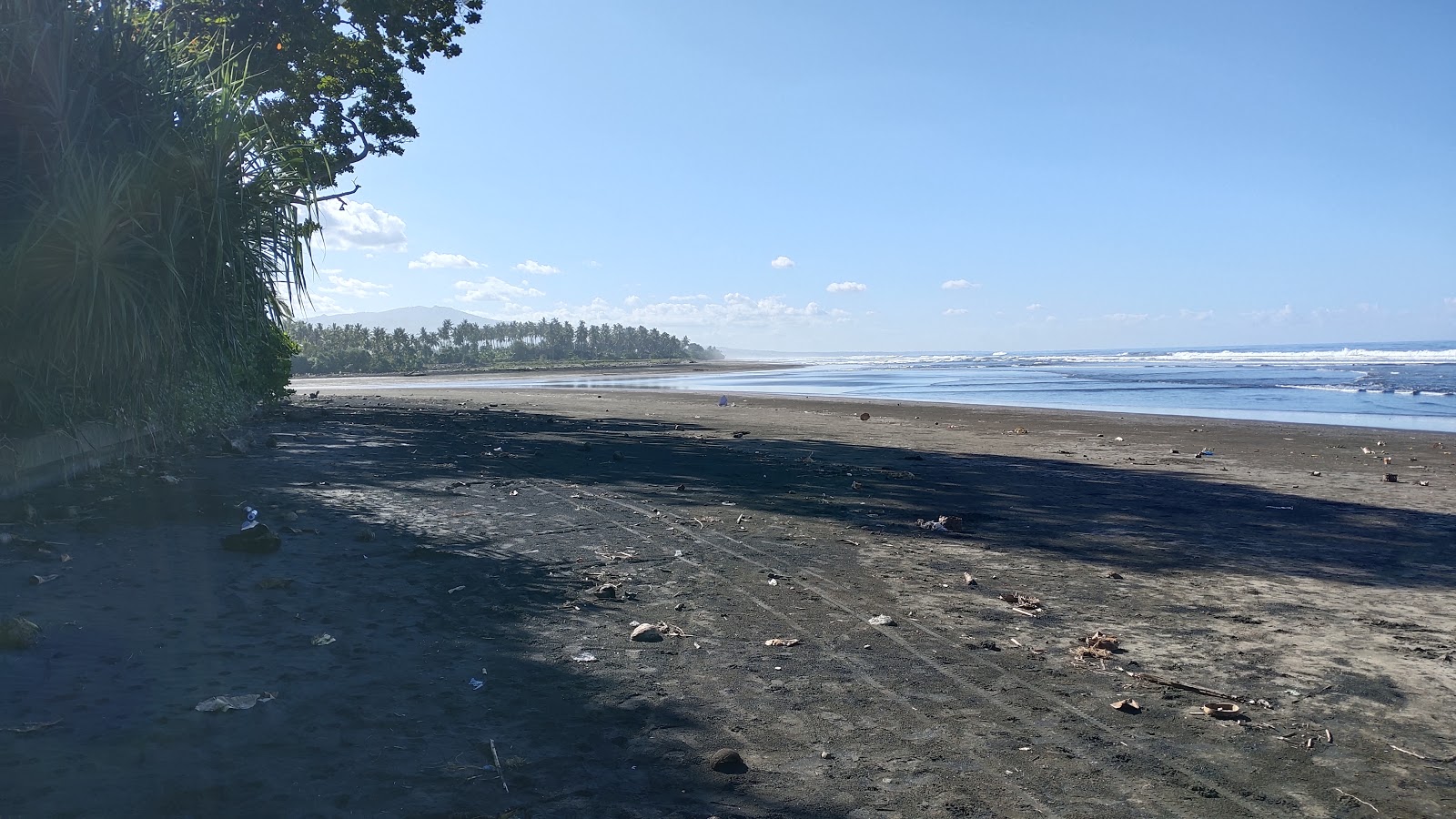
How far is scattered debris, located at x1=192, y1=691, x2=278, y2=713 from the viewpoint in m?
4.09

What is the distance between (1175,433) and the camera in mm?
22391

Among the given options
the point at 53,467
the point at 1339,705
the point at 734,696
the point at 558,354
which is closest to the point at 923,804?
the point at 734,696

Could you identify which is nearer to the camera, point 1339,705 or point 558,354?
point 1339,705

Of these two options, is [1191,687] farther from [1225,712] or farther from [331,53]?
[331,53]

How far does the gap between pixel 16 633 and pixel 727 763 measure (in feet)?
12.8

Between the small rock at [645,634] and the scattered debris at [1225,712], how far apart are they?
10.4 feet

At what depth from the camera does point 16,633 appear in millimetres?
4574

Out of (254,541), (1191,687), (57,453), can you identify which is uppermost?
(57,453)

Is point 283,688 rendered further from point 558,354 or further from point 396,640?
point 558,354

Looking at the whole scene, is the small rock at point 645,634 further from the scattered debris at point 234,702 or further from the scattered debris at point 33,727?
the scattered debris at point 33,727

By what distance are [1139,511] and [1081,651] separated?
6.10m

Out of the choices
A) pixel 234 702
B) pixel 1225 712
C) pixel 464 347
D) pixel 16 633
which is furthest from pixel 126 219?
pixel 464 347

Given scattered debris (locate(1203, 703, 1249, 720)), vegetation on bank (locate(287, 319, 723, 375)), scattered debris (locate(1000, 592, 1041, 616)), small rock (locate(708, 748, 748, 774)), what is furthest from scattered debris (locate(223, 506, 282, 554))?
vegetation on bank (locate(287, 319, 723, 375))

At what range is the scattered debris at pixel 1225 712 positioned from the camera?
4484 millimetres
